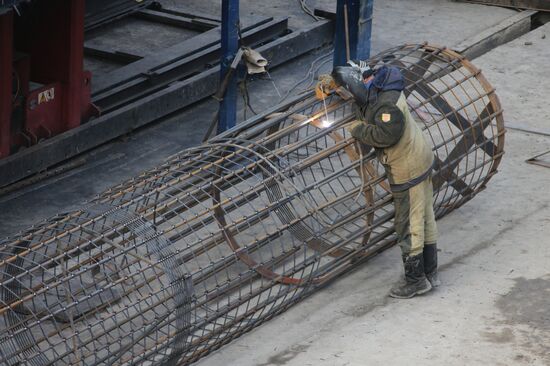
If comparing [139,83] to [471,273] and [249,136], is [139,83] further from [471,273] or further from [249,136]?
[471,273]

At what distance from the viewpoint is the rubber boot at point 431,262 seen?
834 centimetres

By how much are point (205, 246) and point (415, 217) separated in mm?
1413

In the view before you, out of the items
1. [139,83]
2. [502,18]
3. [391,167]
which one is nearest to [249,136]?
[391,167]

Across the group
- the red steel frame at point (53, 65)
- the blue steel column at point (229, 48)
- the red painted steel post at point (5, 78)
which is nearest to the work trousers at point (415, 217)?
the blue steel column at point (229, 48)

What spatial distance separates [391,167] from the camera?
815cm

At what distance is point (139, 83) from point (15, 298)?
437 cm

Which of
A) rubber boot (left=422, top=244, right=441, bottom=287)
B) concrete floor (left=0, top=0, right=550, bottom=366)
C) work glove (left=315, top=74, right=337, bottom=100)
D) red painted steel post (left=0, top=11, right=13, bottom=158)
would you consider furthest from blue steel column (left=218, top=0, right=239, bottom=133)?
rubber boot (left=422, top=244, right=441, bottom=287)

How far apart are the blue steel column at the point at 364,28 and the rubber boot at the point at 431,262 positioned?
3424 mm

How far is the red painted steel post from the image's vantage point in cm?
1000

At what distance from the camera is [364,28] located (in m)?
11.3

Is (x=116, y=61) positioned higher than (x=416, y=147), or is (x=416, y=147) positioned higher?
(x=416, y=147)

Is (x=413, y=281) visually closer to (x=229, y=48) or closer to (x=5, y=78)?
(x=229, y=48)

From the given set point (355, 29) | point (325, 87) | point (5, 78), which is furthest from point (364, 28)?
point (5, 78)

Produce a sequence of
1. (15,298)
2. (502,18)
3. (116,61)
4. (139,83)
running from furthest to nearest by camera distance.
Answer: (502,18) → (116,61) → (139,83) → (15,298)
